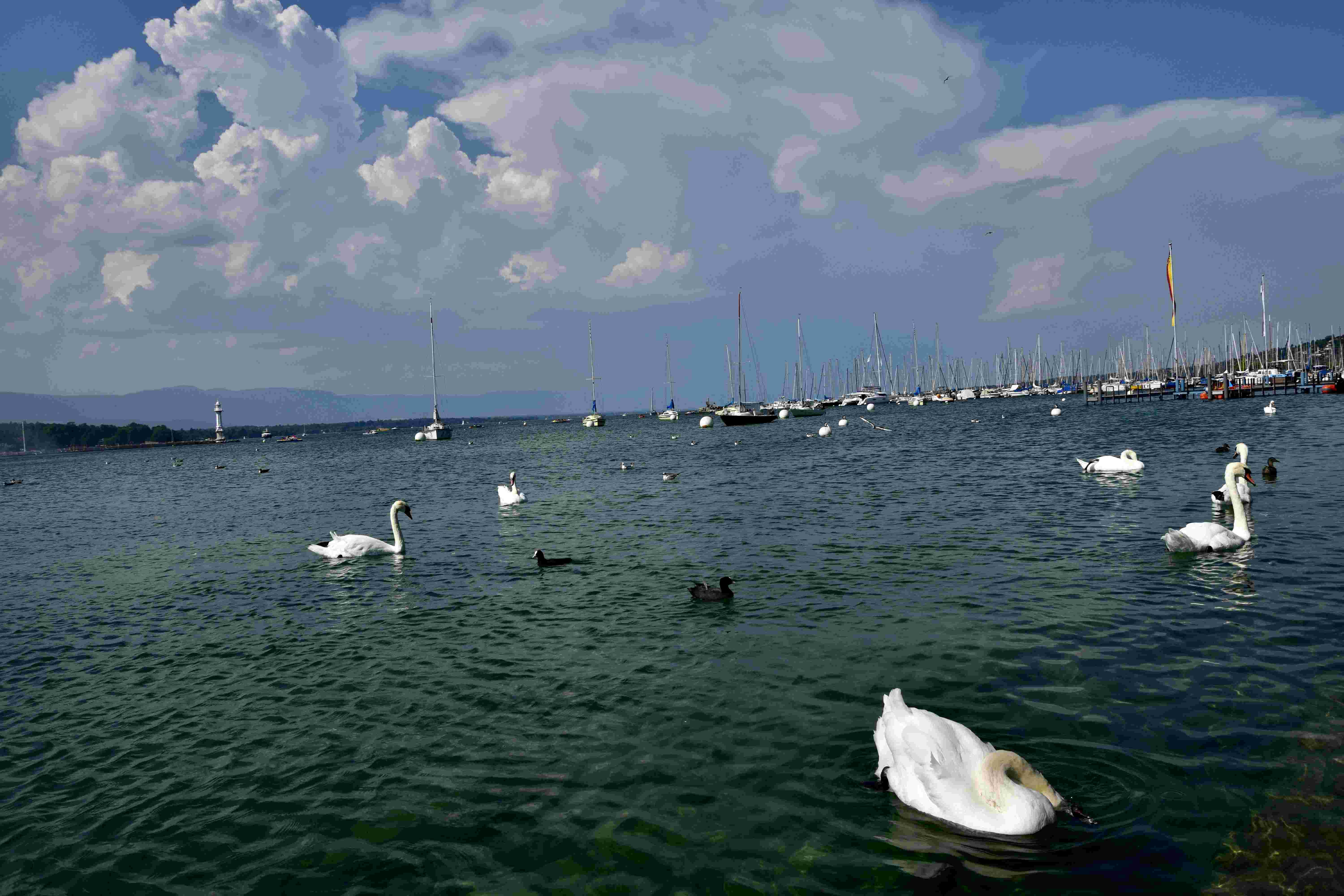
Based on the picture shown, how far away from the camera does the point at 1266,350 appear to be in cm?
11038

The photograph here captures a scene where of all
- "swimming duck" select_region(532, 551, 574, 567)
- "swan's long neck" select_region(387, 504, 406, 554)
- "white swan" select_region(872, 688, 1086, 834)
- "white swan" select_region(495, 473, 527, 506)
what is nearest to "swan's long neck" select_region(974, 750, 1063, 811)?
"white swan" select_region(872, 688, 1086, 834)

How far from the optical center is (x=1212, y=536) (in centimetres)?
1505

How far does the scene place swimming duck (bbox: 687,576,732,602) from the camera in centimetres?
1412

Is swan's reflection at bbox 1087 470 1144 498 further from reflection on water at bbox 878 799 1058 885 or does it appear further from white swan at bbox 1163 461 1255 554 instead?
reflection on water at bbox 878 799 1058 885

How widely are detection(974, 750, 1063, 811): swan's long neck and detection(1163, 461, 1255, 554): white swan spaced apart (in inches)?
442

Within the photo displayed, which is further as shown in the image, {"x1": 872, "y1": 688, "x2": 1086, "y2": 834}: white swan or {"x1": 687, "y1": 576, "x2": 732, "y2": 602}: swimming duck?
{"x1": 687, "y1": 576, "x2": 732, "y2": 602}: swimming duck

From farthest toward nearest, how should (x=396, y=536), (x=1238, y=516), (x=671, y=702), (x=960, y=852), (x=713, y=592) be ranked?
(x=396, y=536) → (x=1238, y=516) → (x=713, y=592) → (x=671, y=702) → (x=960, y=852)

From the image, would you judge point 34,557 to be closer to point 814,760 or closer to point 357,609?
point 357,609

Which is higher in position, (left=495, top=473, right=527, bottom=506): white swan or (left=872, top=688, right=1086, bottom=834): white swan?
(left=495, top=473, right=527, bottom=506): white swan

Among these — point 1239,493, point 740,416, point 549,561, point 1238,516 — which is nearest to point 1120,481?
point 1239,493

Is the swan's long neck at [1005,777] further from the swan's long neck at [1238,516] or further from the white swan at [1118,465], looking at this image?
the white swan at [1118,465]

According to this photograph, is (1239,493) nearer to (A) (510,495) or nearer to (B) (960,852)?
(B) (960,852)

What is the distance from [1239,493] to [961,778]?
14.6 m

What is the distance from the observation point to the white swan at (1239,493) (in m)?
18.0
